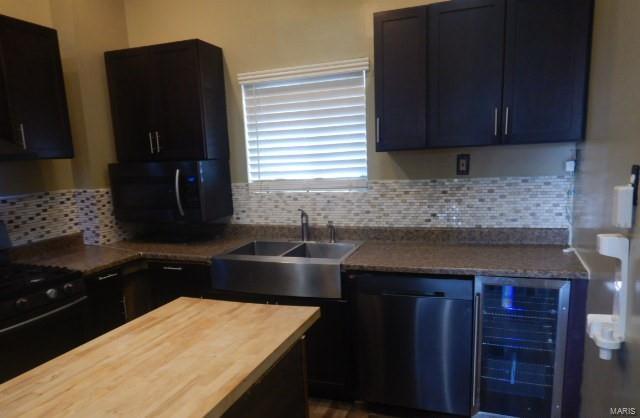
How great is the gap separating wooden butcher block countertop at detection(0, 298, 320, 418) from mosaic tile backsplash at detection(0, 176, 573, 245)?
1.37 m

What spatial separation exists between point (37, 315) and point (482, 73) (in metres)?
2.78

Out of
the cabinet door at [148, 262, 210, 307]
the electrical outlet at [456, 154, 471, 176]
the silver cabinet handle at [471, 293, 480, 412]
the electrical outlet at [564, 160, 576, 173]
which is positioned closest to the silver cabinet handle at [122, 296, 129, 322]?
the cabinet door at [148, 262, 210, 307]

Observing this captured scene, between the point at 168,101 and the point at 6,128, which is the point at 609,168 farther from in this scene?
the point at 6,128

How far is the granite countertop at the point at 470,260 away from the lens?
75.5 inches

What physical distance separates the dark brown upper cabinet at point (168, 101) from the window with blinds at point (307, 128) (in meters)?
0.29

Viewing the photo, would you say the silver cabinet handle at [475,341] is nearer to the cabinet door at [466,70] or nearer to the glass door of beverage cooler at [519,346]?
the glass door of beverage cooler at [519,346]

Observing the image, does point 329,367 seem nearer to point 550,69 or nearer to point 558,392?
point 558,392

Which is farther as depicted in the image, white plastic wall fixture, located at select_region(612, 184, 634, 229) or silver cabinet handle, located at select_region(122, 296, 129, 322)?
silver cabinet handle, located at select_region(122, 296, 129, 322)

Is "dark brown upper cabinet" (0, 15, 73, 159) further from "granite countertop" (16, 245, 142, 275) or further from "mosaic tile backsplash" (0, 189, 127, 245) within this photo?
"granite countertop" (16, 245, 142, 275)

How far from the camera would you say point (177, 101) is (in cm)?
277

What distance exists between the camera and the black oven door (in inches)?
75.7

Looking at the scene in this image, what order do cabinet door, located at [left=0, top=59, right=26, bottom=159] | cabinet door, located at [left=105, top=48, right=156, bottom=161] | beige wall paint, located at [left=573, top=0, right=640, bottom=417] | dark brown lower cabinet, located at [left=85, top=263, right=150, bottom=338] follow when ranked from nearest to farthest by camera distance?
beige wall paint, located at [left=573, top=0, right=640, bottom=417], cabinet door, located at [left=0, top=59, right=26, bottom=159], dark brown lower cabinet, located at [left=85, top=263, right=150, bottom=338], cabinet door, located at [left=105, top=48, right=156, bottom=161]

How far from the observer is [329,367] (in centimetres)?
232

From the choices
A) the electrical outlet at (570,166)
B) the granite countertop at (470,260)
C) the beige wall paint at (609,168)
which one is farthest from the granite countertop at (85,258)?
the electrical outlet at (570,166)
